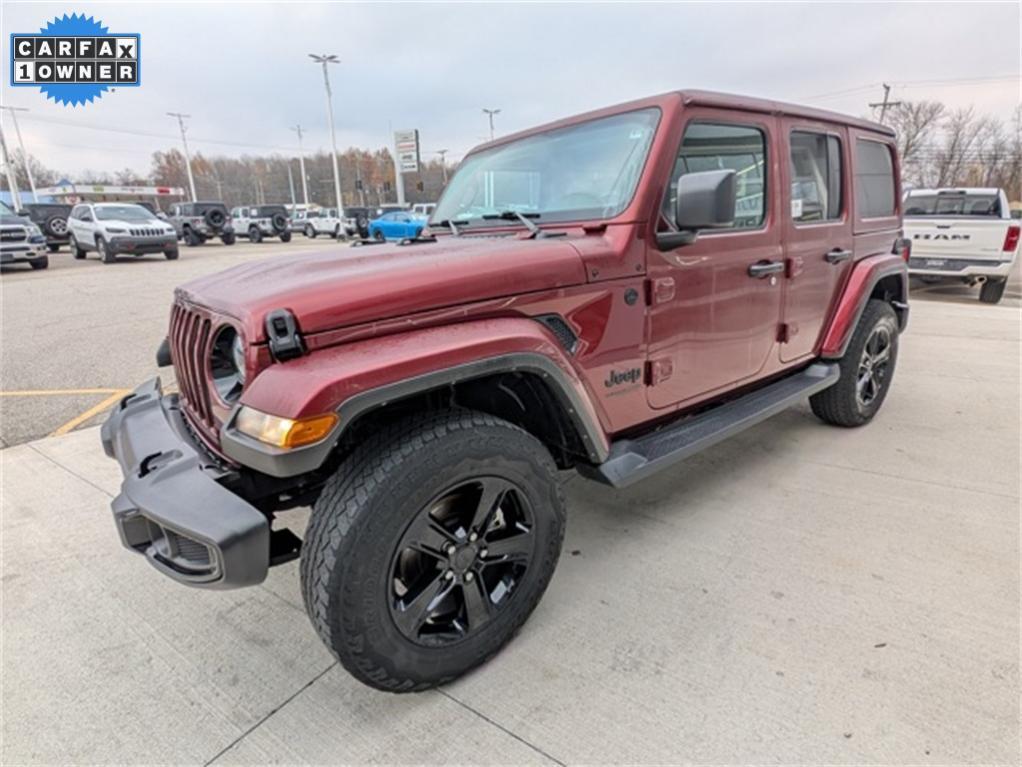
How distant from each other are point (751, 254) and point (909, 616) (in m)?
1.60

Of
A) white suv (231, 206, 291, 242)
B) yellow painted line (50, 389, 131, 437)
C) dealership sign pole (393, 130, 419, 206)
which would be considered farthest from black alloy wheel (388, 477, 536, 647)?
dealership sign pole (393, 130, 419, 206)

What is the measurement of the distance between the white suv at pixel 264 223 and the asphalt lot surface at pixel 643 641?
25782 mm

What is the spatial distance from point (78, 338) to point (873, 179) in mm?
8370

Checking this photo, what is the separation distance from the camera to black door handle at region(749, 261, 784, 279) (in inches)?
105

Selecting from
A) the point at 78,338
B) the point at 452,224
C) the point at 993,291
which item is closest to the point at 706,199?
the point at 452,224

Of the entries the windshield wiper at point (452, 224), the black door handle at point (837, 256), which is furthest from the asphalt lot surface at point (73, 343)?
the black door handle at point (837, 256)

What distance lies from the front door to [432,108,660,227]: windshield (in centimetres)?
19

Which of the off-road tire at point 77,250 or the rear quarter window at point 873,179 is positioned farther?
the off-road tire at point 77,250

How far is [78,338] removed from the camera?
6.95 m

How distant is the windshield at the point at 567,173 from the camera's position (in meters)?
2.26

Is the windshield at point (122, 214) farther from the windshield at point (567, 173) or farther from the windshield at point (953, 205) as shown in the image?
the windshield at point (953, 205)

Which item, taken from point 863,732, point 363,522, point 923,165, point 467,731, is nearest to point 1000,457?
point 863,732

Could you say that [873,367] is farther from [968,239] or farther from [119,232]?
[119,232]

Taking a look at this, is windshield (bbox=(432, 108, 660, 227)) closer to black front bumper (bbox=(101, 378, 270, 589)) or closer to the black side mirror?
the black side mirror
